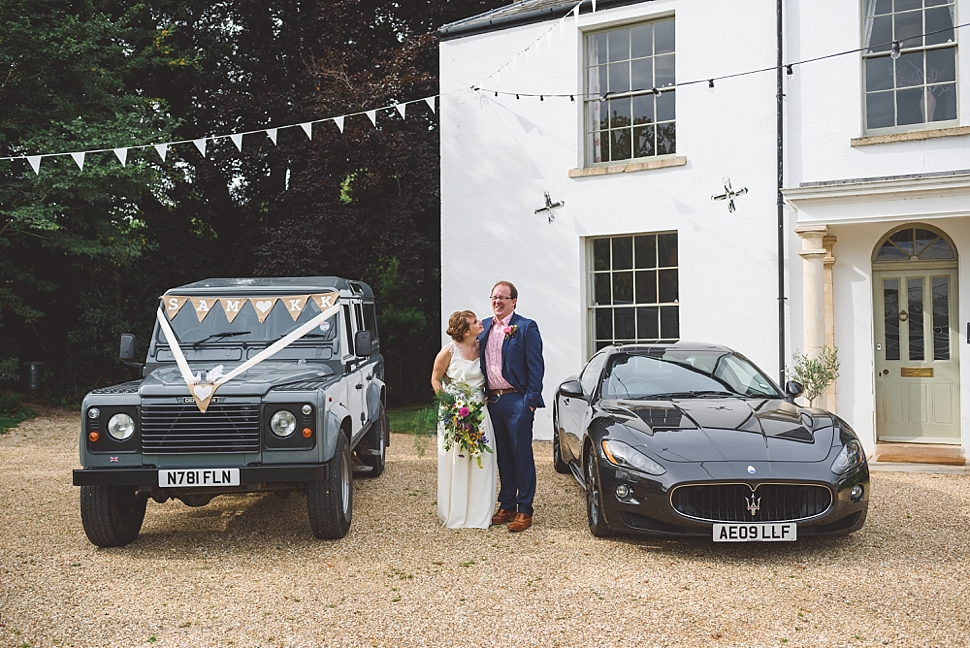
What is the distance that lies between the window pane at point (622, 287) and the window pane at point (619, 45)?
10.6ft

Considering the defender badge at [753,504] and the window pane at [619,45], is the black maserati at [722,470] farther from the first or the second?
the window pane at [619,45]

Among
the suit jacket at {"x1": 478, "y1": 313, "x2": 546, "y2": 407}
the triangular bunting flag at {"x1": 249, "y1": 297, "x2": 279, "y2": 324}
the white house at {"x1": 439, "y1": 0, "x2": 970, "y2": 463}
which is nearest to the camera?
the suit jacket at {"x1": 478, "y1": 313, "x2": 546, "y2": 407}

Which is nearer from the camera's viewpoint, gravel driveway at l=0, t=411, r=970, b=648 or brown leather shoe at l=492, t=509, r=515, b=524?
gravel driveway at l=0, t=411, r=970, b=648

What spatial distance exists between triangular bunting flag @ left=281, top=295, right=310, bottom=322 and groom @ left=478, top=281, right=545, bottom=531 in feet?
5.83

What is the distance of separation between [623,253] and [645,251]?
333mm

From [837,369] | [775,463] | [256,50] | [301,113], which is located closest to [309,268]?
[301,113]

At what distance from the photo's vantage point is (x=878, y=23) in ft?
35.3

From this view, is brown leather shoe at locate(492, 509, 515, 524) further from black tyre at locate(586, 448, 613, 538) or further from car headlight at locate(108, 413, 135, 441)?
car headlight at locate(108, 413, 135, 441)

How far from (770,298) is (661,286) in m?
1.58

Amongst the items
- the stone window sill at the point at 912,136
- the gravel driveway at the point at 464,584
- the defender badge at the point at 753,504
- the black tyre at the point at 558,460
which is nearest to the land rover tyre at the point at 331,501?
A: the gravel driveway at the point at 464,584

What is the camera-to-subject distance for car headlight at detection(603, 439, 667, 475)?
5773mm

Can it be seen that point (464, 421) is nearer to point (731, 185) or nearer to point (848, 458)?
point (848, 458)

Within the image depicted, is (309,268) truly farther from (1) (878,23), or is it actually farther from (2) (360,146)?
(1) (878,23)

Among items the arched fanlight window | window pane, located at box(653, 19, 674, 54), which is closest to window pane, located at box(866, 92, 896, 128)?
the arched fanlight window
